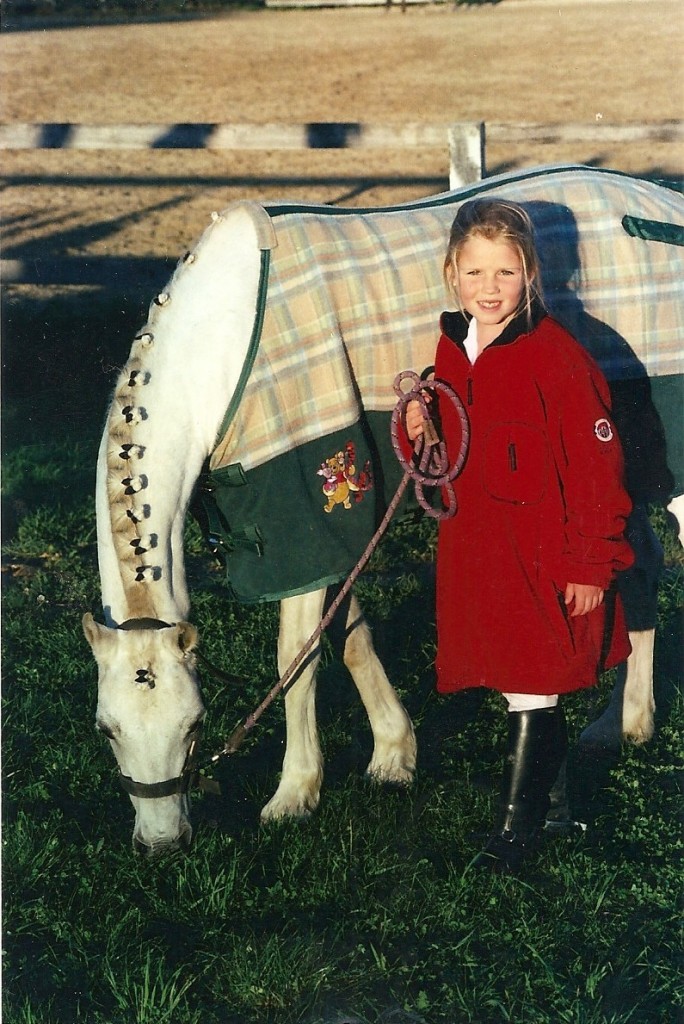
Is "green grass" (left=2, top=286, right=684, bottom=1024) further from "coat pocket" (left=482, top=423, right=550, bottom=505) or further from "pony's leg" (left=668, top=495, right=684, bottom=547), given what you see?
"coat pocket" (left=482, top=423, right=550, bottom=505)

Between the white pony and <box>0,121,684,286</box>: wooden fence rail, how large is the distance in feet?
9.91

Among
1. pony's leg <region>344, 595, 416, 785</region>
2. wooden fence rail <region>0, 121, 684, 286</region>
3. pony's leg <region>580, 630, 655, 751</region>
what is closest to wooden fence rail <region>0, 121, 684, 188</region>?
wooden fence rail <region>0, 121, 684, 286</region>

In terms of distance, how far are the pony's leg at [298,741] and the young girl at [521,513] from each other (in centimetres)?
45

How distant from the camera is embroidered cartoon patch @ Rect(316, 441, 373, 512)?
3.07 metres

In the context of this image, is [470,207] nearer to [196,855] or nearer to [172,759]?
[172,759]

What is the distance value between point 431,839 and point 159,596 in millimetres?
1176

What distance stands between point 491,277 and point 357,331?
0.41 meters

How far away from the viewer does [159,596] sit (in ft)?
9.37

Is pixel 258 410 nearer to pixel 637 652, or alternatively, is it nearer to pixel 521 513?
pixel 521 513

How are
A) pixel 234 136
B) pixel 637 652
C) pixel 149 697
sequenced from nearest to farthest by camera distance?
pixel 149 697, pixel 637 652, pixel 234 136

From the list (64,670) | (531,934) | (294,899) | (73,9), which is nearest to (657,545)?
(531,934)

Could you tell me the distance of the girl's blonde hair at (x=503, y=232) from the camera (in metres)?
2.93

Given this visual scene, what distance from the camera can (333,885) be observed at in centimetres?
316

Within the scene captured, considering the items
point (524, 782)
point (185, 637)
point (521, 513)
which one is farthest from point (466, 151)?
point (185, 637)
